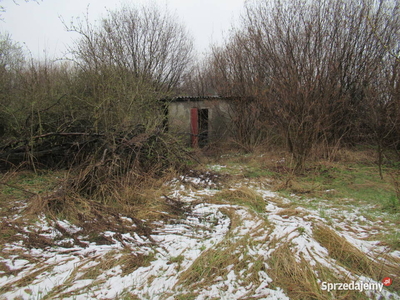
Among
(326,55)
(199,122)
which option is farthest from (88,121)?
(326,55)

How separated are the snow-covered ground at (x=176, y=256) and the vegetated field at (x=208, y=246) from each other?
0.04ft

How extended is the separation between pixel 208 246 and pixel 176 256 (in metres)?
0.41

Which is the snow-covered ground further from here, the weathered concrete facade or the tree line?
the weathered concrete facade

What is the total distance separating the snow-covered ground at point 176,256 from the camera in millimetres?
2312

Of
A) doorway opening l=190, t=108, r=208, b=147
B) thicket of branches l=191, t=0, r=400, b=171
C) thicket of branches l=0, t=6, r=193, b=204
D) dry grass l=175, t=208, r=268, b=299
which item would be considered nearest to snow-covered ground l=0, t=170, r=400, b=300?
dry grass l=175, t=208, r=268, b=299

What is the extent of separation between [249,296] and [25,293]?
1948 mm

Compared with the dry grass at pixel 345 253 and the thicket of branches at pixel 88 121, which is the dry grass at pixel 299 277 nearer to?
the dry grass at pixel 345 253

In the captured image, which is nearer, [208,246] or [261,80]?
[208,246]

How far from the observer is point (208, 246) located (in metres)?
3.04

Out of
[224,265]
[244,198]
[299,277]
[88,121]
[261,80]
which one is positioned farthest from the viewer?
[261,80]

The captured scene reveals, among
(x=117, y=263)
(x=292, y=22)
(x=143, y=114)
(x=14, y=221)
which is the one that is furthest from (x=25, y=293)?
(x=292, y=22)

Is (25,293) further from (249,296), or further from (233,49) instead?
(233,49)

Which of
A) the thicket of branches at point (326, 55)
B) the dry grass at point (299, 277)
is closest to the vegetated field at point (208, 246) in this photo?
the dry grass at point (299, 277)

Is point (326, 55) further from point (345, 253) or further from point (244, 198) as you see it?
point (345, 253)
